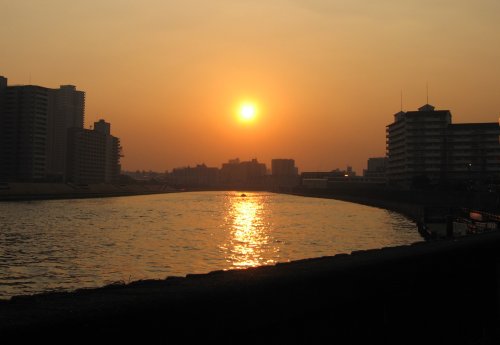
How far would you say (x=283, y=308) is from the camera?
5.48 metres

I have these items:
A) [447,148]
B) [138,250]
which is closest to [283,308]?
[138,250]

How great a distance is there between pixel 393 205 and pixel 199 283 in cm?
13704

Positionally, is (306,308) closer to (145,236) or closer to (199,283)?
(199,283)

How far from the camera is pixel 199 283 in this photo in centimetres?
593

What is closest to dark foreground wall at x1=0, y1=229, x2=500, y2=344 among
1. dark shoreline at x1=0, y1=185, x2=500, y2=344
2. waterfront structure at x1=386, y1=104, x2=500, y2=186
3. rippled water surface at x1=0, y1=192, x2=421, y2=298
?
dark shoreline at x1=0, y1=185, x2=500, y2=344

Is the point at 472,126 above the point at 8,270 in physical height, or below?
above

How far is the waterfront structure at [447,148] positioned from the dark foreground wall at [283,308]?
6927 inches

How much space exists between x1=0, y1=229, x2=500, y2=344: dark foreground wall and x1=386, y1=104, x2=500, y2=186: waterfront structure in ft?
577

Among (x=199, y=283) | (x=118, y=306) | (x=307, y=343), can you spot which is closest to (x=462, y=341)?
(x=307, y=343)

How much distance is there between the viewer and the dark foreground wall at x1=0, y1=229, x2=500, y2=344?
422cm

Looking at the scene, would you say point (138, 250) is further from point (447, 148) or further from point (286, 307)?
point (447, 148)

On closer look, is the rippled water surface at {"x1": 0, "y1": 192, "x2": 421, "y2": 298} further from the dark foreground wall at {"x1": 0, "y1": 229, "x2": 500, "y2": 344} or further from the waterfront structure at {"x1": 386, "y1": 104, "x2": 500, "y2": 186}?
the waterfront structure at {"x1": 386, "y1": 104, "x2": 500, "y2": 186}

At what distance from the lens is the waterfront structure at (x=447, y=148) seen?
592 feet

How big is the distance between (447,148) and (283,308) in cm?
19036
